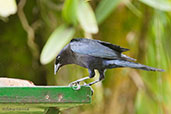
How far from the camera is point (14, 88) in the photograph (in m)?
1.52

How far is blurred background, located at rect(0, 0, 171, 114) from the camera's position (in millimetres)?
3535

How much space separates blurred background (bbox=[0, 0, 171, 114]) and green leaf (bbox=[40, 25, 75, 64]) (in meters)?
0.52

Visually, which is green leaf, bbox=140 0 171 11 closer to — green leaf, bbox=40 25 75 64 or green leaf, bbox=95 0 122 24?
green leaf, bbox=95 0 122 24

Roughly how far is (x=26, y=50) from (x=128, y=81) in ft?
3.57

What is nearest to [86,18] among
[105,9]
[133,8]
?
[105,9]

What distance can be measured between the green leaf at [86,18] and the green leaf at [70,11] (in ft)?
0.15

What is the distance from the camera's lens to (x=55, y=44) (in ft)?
8.92

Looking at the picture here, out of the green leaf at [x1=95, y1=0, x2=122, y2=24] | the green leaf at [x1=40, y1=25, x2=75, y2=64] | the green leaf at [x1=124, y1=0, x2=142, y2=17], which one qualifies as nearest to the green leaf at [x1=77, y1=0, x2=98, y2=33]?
the green leaf at [x1=40, y1=25, x2=75, y2=64]

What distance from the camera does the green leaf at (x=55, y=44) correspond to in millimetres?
2648

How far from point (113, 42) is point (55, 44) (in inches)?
42.5

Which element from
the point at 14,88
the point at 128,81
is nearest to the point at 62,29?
the point at 128,81

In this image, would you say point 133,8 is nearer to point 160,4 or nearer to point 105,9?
point 105,9

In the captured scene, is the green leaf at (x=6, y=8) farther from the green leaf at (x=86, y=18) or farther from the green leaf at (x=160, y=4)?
the green leaf at (x=160, y=4)

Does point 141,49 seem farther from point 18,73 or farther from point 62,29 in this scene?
point 18,73
